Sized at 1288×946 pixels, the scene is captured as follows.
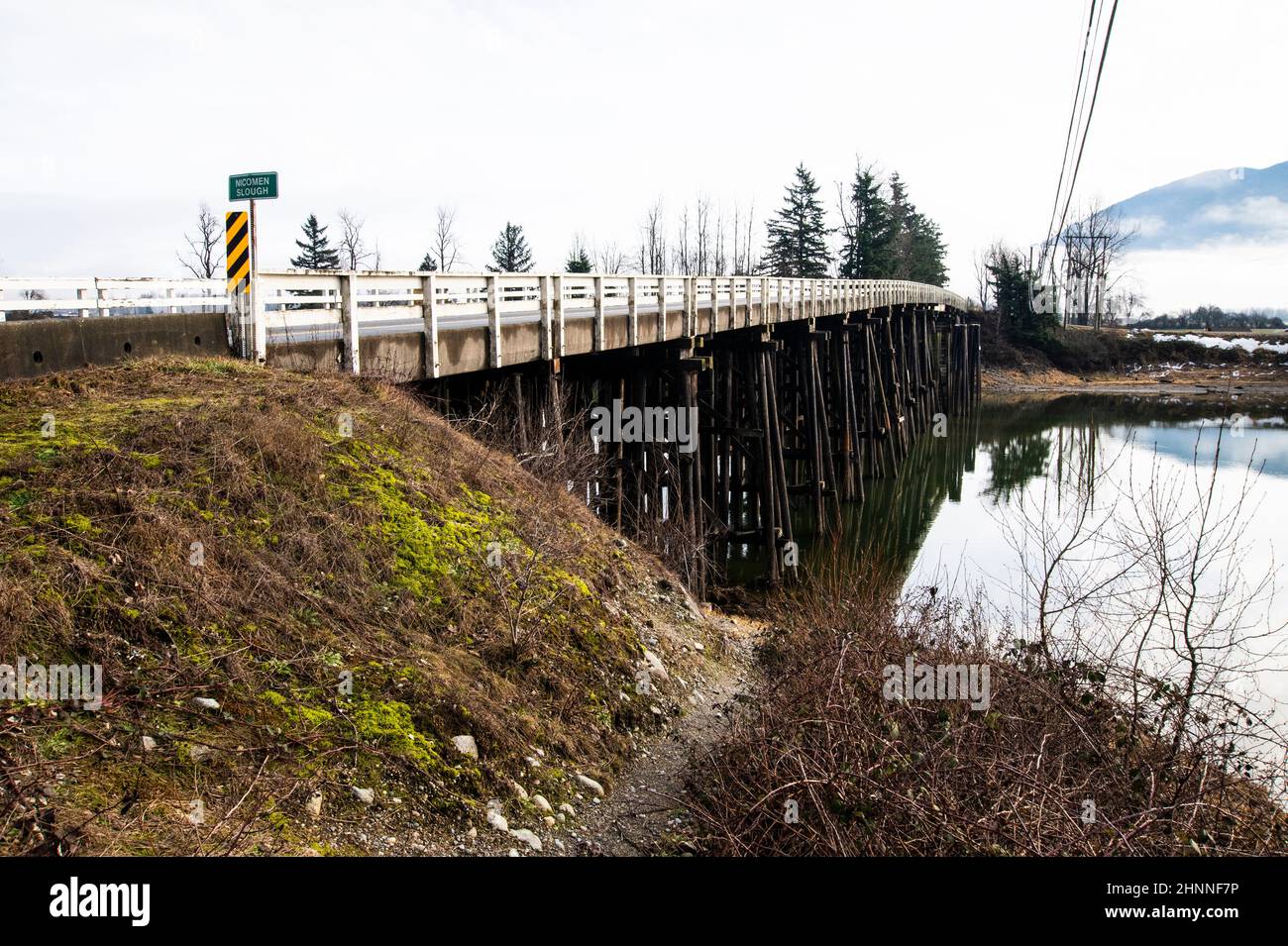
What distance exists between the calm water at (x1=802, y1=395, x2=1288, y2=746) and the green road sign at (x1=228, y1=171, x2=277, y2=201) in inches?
266

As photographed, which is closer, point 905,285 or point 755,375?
point 755,375

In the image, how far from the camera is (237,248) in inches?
341

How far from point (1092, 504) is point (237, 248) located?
31.9 ft

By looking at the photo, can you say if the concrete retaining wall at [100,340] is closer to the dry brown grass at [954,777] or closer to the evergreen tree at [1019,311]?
the dry brown grass at [954,777]

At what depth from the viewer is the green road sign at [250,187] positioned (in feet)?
27.5

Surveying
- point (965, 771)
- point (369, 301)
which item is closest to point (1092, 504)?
point (965, 771)

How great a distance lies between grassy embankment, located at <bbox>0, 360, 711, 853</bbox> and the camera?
425cm

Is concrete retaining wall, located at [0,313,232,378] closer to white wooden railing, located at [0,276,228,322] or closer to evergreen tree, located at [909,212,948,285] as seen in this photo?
white wooden railing, located at [0,276,228,322]

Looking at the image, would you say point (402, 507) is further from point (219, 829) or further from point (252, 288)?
point (219, 829)

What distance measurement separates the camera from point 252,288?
7.96 m

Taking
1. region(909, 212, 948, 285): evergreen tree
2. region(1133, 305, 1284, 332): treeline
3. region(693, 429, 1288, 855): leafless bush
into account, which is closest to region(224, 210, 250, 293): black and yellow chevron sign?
region(693, 429, 1288, 855): leafless bush

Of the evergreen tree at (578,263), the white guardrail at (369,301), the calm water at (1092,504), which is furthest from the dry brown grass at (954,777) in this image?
the evergreen tree at (578,263)
